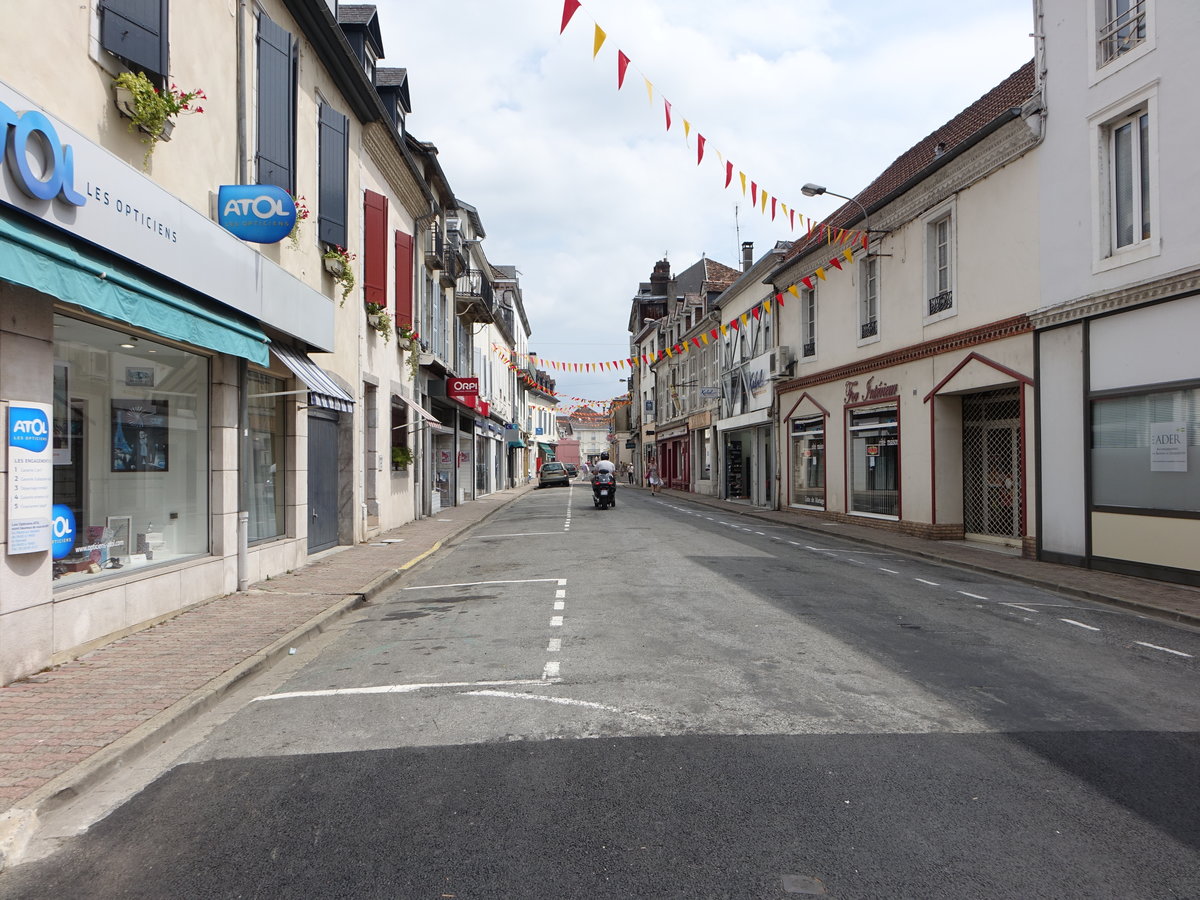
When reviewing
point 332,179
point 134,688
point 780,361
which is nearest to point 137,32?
point 134,688

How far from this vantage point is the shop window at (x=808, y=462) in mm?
21844

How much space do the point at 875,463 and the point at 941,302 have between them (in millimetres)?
4325

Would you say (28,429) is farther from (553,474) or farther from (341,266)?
(553,474)

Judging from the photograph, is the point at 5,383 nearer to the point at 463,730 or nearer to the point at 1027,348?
the point at 463,730

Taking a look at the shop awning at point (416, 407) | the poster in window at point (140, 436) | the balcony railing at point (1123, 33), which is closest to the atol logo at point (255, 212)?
the poster in window at point (140, 436)

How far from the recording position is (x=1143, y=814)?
356cm

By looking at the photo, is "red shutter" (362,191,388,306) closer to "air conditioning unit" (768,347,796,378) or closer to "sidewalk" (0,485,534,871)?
"sidewalk" (0,485,534,871)

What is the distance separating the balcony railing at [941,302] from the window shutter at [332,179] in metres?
11.3

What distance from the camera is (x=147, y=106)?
6957 mm

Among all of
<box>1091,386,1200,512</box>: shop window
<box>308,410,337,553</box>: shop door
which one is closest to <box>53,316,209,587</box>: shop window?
<box>308,410,337,553</box>: shop door

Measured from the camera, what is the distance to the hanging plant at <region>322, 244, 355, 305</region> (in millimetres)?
12620

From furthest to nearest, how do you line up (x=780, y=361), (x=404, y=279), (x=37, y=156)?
1. (x=780, y=361)
2. (x=404, y=279)
3. (x=37, y=156)

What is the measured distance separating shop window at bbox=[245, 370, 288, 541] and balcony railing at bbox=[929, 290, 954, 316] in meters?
12.2

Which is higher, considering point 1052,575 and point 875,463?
point 875,463
